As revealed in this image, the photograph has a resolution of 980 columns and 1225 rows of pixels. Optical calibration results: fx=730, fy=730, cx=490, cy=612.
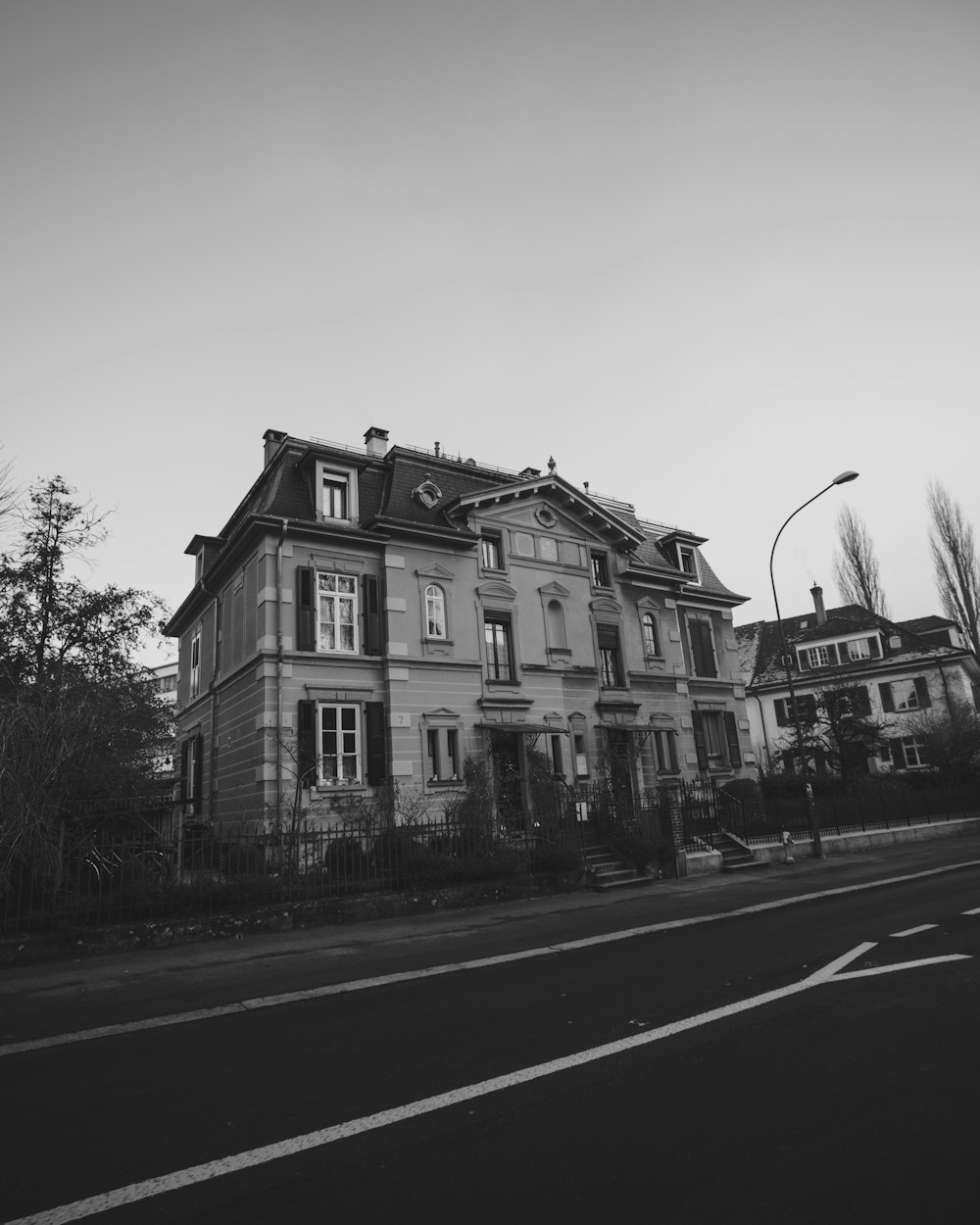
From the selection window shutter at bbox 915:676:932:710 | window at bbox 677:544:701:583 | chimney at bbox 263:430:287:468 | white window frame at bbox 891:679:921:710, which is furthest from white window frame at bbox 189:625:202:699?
window shutter at bbox 915:676:932:710

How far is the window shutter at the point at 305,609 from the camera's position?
20.8 meters

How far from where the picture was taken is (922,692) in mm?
44375

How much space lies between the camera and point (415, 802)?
2034cm

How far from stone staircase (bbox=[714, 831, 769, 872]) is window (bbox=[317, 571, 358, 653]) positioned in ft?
39.5

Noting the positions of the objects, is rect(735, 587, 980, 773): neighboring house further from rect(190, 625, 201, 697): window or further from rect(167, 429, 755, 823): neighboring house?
rect(190, 625, 201, 697): window

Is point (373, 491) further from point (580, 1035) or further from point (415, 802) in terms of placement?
point (580, 1035)

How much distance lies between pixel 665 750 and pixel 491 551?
405 inches

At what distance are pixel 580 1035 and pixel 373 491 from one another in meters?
20.4

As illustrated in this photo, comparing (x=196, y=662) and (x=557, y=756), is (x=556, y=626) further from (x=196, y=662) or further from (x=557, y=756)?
(x=196, y=662)

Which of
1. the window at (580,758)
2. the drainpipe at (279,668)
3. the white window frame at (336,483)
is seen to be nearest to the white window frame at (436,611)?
the white window frame at (336,483)

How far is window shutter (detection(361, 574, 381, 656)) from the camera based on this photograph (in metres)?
22.1

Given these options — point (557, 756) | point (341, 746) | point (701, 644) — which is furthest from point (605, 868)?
point (701, 644)

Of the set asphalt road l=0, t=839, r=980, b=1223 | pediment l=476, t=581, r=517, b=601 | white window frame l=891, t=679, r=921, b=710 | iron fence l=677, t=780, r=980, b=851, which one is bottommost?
asphalt road l=0, t=839, r=980, b=1223

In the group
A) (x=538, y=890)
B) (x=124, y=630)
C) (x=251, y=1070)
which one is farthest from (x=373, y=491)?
(x=251, y=1070)
